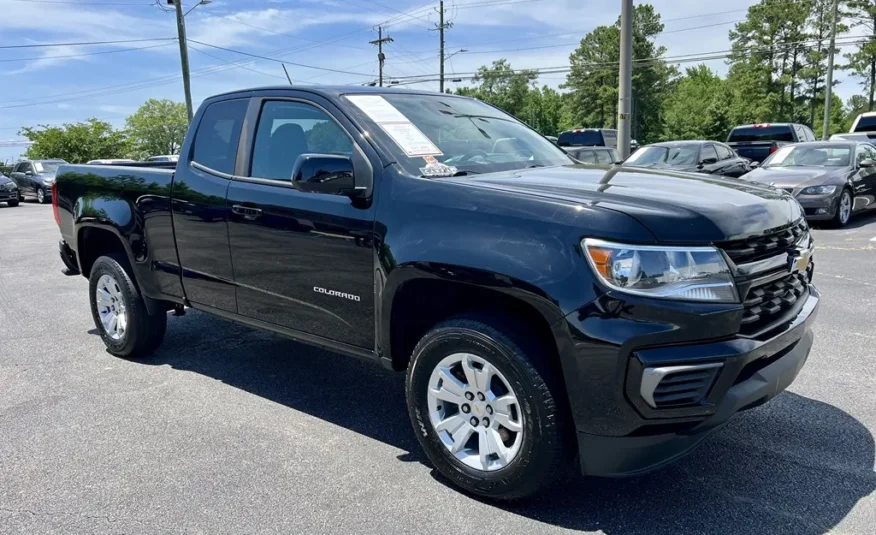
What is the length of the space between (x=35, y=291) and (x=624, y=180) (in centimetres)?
741

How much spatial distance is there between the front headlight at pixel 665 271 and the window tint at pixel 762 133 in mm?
19188

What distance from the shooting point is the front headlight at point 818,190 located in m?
11.1

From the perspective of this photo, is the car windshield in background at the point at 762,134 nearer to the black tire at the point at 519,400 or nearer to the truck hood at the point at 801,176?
the truck hood at the point at 801,176

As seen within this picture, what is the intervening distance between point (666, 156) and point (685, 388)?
12576 mm

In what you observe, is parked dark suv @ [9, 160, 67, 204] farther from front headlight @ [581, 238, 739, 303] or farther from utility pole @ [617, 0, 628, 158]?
front headlight @ [581, 238, 739, 303]

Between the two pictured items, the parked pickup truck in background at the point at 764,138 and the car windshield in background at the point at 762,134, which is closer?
the parked pickup truck in background at the point at 764,138

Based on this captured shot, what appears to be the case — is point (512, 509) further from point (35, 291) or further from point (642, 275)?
point (35, 291)

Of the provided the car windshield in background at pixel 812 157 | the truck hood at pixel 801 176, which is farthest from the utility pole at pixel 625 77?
the truck hood at pixel 801 176

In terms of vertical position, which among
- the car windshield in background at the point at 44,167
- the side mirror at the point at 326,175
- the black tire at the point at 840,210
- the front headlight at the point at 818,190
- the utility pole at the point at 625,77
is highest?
the utility pole at the point at 625,77

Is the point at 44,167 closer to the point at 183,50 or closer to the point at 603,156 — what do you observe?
the point at 183,50

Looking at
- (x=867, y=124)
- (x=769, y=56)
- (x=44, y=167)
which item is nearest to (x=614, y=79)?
(x=769, y=56)

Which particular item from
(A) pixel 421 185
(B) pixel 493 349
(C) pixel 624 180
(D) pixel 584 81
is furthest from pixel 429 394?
(D) pixel 584 81

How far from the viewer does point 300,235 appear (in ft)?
12.0

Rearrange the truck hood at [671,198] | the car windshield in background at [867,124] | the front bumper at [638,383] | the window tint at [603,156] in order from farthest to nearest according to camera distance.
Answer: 1. the car windshield in background at [867,124]
2. the window tint at [603,156]
3. the truck hood at [671,198]
4. the front bumper at [638,383]
